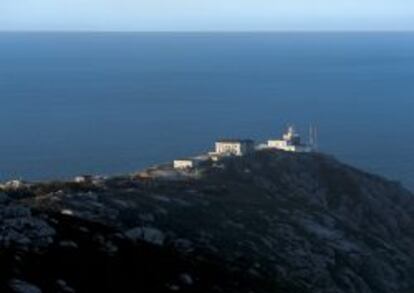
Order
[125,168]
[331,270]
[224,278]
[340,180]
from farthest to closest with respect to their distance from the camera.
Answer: [125,168] → [340,180] → [331,270] → [224,278]

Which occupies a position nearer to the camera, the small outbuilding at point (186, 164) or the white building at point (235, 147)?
the small outbuilding at point (186, 164)

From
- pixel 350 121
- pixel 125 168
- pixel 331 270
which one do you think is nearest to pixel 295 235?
pixel 331 270

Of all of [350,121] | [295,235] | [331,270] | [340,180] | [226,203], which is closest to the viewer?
[331,270]

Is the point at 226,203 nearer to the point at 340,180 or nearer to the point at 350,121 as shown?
the point at 340,180

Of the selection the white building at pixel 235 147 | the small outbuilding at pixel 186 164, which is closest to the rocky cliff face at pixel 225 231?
the small outbuilding at pixel 186 164

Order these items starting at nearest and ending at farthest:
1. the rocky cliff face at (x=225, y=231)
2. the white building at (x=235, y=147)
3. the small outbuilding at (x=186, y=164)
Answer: the rocky cliff face at (x=225, y=231), the small outbuilding at (x=186, y=164), the white building at (x=235, y=147)

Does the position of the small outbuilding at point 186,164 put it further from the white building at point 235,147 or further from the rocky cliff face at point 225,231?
the white building at point 235,147

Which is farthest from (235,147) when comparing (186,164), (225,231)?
(225,231)

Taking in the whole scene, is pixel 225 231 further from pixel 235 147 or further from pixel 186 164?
pixel 235 147
